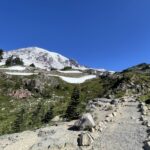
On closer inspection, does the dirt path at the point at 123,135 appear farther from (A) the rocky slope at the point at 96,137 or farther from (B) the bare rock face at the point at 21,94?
(B) the bare rock face at the point at 21,94

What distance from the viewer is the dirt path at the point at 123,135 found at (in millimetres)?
23297

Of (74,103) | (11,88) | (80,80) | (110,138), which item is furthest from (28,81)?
(110,138)

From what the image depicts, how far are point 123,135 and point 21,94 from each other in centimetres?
6583

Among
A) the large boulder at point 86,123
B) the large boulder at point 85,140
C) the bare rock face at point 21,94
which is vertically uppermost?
the bare rock face at point 21,94

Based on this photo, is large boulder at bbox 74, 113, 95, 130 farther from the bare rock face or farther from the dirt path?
the bare rock face

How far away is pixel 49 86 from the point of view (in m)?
98.8

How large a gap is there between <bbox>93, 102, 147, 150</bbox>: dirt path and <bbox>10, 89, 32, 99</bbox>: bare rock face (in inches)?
2267

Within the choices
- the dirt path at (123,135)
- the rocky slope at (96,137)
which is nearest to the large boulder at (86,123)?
the rocky slope at (96,137)

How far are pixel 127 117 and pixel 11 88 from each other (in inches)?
2534

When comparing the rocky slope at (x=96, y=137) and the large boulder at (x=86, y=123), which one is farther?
the large boulder at (x=86, y=123)

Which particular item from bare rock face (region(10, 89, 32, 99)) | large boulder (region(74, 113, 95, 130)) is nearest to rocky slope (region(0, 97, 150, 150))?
large boulder (region(74, 113, 95, 130))

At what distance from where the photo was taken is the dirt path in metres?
23.3

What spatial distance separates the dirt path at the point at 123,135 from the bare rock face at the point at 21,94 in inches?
2267

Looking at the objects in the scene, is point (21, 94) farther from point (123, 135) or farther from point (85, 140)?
point (123, 135)
